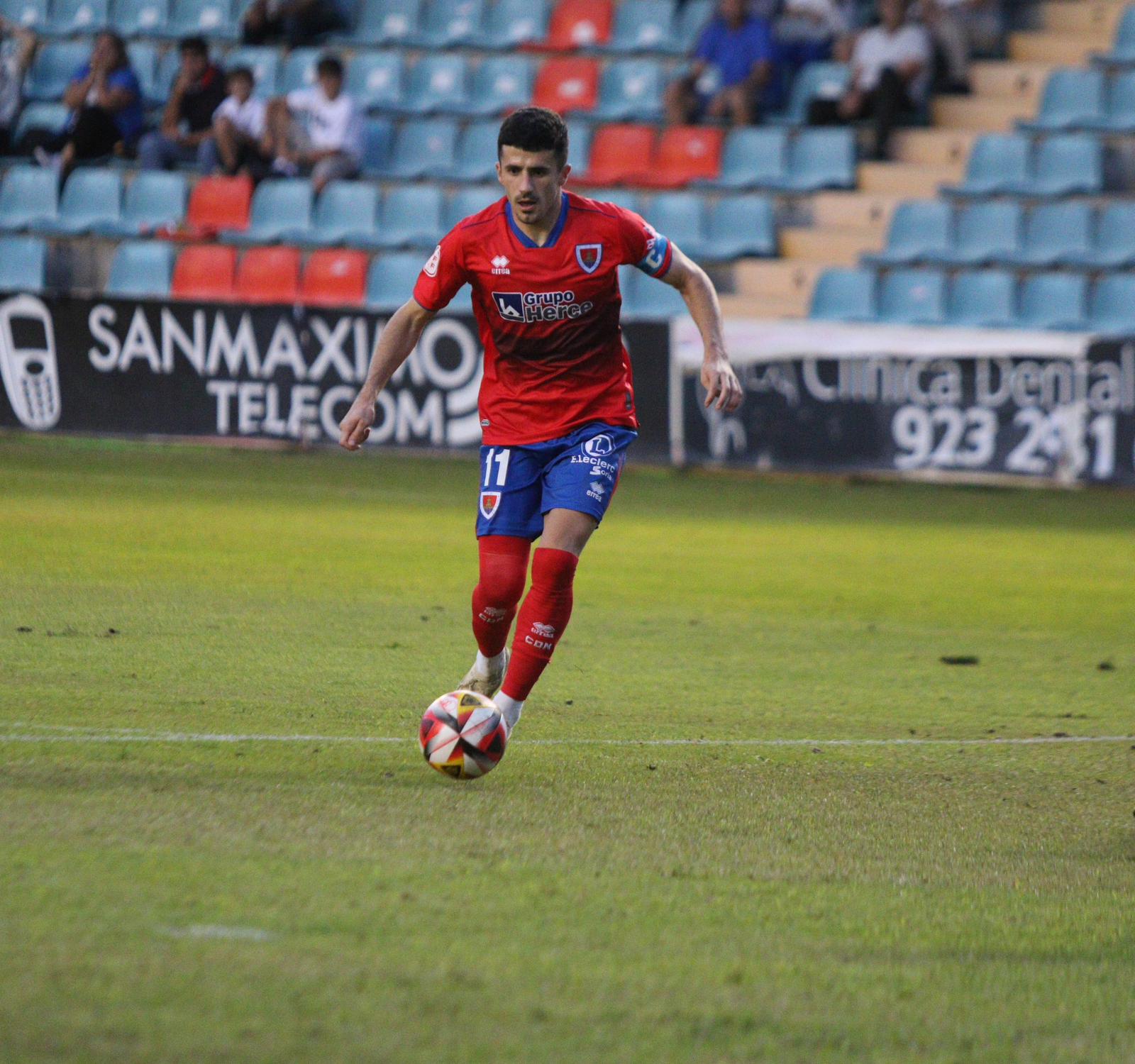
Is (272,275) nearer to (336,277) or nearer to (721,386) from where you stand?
(336,277)

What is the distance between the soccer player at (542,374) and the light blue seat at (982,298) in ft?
40.0

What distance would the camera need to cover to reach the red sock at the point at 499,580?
245 inches

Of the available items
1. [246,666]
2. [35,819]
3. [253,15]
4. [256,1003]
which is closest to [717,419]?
[253,15]

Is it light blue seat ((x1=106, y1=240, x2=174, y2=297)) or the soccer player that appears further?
light blue seat ((x1=106, y1=240, x2=174, y2=297))

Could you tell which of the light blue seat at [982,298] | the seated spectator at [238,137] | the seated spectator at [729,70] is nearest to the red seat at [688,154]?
the seated spectator at [729,70]

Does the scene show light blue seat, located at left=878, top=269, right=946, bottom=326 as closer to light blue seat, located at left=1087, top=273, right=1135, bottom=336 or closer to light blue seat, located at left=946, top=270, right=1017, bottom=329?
light blue seat, located at left=946, top=270, right=1017, bottom=329

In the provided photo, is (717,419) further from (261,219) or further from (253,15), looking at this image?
(253,15)

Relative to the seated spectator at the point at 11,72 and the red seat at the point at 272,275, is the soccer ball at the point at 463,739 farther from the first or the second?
the seated spectator at the point at 11,72

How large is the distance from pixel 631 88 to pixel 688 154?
1.42 m

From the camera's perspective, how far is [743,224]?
65.3ft

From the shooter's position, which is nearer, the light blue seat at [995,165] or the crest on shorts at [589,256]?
the crest on shorts at [589,256]

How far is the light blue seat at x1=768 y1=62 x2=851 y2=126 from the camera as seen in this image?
2086 centimetres

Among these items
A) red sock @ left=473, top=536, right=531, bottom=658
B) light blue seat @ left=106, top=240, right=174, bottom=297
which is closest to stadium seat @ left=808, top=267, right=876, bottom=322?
light blue seat @ left=106, top=240, right=174, bottom=297

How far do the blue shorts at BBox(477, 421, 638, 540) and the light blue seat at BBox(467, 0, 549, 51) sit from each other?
17015mm
